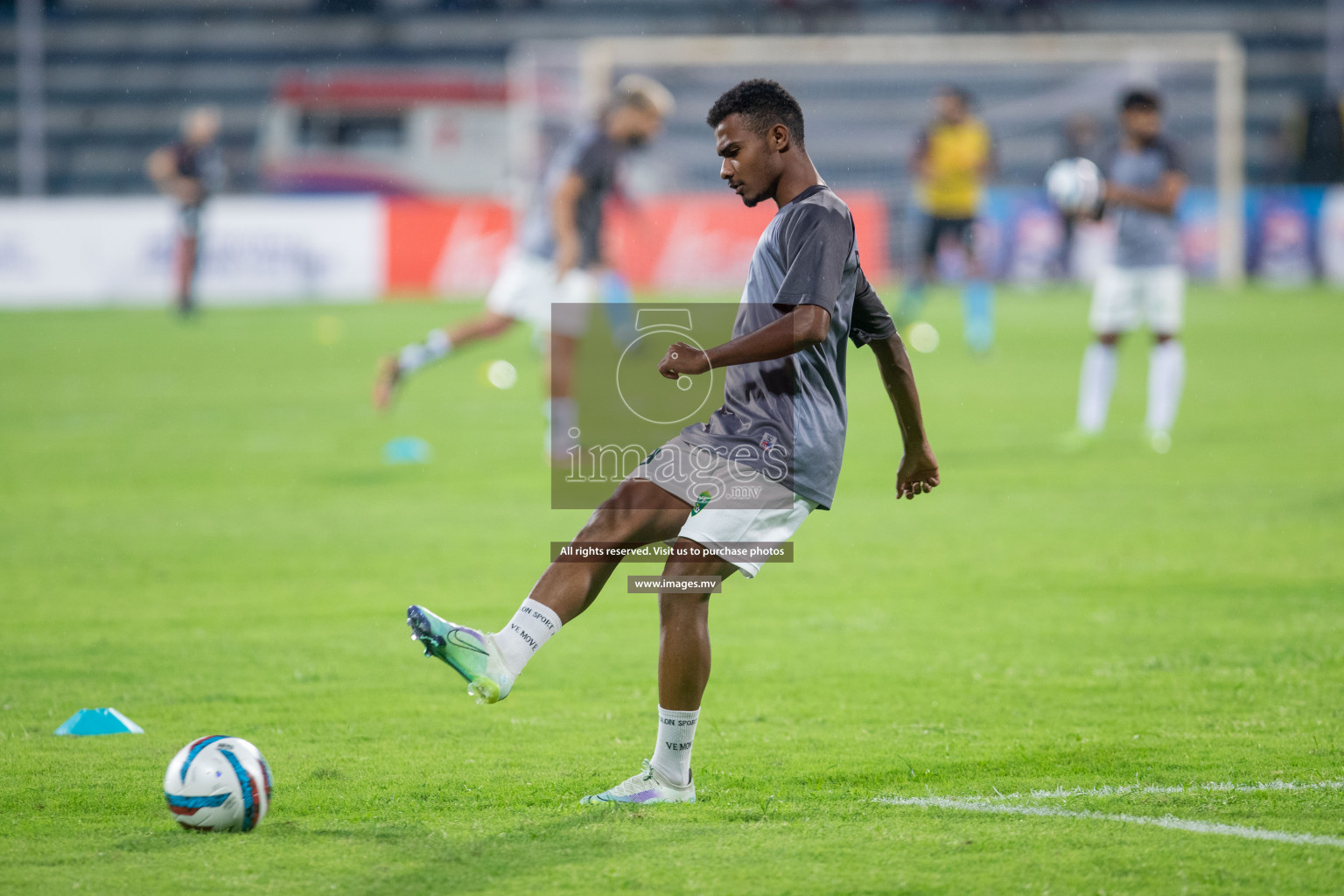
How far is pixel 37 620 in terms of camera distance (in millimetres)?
6449

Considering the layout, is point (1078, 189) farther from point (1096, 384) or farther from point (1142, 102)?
point (1096, 384)

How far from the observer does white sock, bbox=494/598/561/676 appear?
385 centimetres

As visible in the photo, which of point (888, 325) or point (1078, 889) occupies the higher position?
point (888, 325)

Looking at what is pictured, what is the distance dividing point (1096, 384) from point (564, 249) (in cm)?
387

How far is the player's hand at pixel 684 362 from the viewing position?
3775mm

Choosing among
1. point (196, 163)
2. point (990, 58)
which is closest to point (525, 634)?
point (196, 163)

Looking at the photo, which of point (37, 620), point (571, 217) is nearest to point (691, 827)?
point (37, 620)

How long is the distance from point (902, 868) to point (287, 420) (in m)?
9.88

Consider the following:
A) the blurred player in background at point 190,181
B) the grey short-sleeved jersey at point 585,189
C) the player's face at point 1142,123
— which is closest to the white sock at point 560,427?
the grey short-sleeved jersey at point 585,189

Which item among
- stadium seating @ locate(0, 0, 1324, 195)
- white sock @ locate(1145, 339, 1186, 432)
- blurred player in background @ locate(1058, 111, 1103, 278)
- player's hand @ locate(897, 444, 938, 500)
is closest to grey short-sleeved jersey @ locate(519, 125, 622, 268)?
white sock @ locate(1145, 339, 1186, 432)

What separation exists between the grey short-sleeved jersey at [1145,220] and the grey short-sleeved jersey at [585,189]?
139 inches

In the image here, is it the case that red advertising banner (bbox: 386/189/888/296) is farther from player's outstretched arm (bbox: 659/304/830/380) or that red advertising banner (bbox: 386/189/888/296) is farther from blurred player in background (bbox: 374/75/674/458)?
player's outstretched arm (bbox: 659/304/830/380)

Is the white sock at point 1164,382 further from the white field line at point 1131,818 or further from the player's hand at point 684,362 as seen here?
the player's hand at point 684,362

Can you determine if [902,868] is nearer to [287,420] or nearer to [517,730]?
[517,730]
